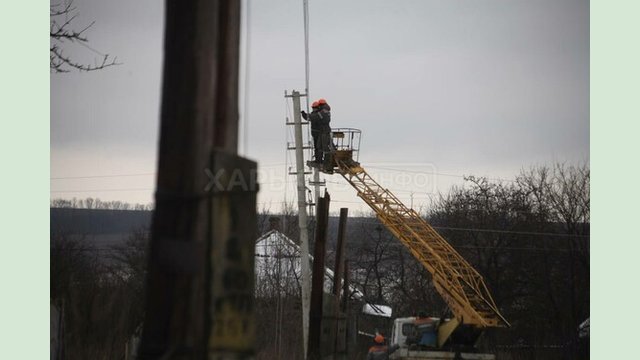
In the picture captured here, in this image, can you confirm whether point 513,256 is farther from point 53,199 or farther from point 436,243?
point 53,199

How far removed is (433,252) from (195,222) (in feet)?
39.6

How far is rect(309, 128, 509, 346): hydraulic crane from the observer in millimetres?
15047

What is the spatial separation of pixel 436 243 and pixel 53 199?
871 centimetres

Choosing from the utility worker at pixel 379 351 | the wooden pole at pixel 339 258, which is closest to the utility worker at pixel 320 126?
the wooden pole at pixel 339 258

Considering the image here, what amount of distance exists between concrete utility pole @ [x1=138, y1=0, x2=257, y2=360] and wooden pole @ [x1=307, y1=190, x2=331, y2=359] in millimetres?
6677

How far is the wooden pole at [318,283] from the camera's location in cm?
1002

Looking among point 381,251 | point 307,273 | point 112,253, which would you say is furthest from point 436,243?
point 381,251

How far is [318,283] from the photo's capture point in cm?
1052

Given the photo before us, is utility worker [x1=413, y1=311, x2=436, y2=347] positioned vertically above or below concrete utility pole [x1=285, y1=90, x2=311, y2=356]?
below

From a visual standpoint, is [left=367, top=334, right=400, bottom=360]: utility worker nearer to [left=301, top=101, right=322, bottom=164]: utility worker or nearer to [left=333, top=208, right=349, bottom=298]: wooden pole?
[left=333, top=208, right=349, bottom=298]: wooden pole

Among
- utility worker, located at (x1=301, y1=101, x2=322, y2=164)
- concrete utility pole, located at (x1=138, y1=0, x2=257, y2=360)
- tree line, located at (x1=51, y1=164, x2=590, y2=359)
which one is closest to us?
concrete utility pole, located at (x1=138, y1=0, x2=257, y2=360)

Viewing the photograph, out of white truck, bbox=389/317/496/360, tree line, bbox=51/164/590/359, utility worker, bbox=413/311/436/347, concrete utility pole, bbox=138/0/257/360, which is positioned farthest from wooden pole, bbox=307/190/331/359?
concrete utility pole, bbox=138/0/257/360

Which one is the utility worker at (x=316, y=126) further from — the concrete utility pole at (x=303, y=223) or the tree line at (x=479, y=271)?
the tree line at (x=479, y=271)

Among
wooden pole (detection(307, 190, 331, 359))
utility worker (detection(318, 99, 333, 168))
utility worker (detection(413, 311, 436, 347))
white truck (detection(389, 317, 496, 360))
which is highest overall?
utility worker (detection(318, 99, 333, 168))
